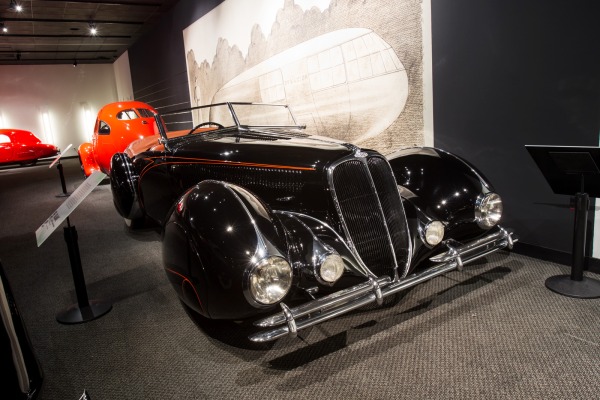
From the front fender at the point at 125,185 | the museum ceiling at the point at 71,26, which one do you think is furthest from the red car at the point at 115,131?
the front fender at the point at 125,185

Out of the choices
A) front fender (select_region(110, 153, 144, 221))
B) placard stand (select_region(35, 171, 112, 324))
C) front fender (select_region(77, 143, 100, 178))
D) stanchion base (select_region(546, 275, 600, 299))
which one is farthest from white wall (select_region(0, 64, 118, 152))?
stanchion base (select_region(546, 275, 600, 299))

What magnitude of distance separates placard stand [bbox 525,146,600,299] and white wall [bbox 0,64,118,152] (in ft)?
52.7

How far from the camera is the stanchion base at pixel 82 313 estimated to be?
273 cm

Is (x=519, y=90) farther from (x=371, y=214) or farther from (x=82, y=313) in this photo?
(x=82, y=313)

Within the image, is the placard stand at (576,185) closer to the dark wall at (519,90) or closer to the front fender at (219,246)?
the dark wall at (519,90)

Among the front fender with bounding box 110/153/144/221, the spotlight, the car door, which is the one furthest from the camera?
the car door

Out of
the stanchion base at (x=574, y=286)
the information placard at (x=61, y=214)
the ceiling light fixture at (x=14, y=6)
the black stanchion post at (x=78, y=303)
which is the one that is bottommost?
the stanchion base at (x=574, y=286)

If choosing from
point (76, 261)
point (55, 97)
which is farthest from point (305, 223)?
point (55, 97)

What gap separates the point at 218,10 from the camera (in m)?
6.87

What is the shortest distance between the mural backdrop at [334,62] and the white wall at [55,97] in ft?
34.4

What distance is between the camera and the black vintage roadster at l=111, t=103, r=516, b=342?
1.86m

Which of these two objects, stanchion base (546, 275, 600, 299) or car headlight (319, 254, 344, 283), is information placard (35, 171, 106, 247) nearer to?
car headlight (319, 254, 344, 283)

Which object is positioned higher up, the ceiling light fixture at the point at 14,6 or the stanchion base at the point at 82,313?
the ceiling light fixture at the point at 14,6

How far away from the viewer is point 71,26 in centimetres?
977
